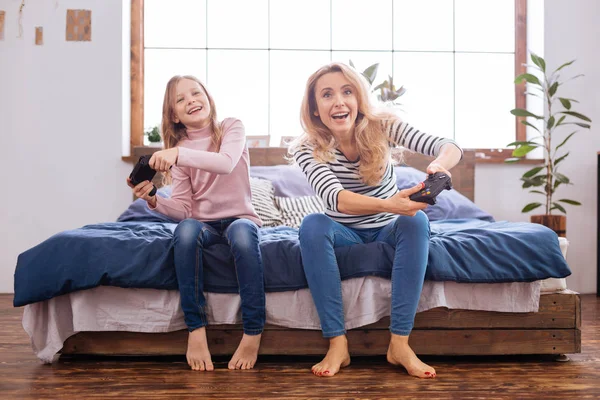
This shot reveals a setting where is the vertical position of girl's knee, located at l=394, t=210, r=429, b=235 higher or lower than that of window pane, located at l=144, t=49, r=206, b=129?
lower

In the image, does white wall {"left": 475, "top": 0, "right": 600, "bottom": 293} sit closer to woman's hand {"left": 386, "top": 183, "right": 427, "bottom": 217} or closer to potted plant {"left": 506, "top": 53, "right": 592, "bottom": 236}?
potted plant {"left": 506, "top": 53, "right": 592, "bottom": 236}

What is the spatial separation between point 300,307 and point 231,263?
0.82ft

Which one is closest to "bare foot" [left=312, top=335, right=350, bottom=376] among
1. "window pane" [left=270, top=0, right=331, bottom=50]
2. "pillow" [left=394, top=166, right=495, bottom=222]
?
"pillow" [left=394, top=166, right=495, bottom=222]

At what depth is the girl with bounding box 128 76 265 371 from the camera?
176 centimetres

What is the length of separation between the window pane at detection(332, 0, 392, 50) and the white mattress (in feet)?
7.76

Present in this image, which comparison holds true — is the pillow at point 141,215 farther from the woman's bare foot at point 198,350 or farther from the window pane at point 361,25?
the window pane at point 361,25

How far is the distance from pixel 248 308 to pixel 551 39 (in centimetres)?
277

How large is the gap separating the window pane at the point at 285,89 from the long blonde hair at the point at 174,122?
1.67 meters

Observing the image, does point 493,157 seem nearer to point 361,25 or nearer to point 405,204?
point 361,25

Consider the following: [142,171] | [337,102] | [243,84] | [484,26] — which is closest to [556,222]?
[484,26]

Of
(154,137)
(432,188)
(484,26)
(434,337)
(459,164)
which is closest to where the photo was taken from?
(432,188)

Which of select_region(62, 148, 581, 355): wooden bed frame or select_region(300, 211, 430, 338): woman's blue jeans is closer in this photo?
select_region(300, 211, 430, 338): woman's blue jeans

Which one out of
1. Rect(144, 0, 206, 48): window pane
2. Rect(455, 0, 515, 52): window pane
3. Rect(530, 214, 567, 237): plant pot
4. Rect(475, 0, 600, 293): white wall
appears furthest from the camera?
Rect(455, 0, 515, 52): window pane

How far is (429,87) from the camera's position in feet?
12.7
